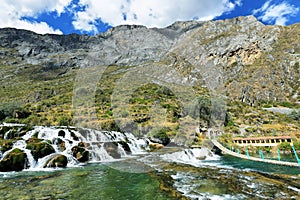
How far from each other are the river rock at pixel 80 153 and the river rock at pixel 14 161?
11.3 feet

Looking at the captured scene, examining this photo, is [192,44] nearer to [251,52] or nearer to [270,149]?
[251,52]

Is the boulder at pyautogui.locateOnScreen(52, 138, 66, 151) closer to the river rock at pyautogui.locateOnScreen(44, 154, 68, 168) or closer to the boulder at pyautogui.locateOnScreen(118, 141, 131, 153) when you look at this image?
the river rock at pyautogui.locateOnScreen(44, 154, 68, 168)

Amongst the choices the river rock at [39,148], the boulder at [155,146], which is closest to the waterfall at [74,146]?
the river rock at [39,148]

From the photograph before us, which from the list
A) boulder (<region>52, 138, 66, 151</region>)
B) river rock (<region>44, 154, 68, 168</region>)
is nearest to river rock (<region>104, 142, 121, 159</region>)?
boulder (<region>52, 138, 66, 151</region>)

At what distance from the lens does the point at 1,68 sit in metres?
101

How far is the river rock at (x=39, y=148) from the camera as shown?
15.3 metres

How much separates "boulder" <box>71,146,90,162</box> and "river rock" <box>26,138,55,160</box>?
1.63m

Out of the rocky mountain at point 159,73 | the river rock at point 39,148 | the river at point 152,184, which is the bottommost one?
the river at point 152,184

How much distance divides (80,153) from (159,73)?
46.0 m

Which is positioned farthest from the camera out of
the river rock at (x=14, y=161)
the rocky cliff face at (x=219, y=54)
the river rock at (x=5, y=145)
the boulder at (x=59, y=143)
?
the rocky cliff face at (x=219, y=54)

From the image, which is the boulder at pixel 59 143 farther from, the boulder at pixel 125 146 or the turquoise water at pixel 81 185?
the boulder at pixel 125 146

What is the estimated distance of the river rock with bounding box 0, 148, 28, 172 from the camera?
45.4 feet

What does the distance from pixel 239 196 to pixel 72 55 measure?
125231 millimetres

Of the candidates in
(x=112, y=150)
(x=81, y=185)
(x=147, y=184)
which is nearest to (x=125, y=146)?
(x=112, y=150)
